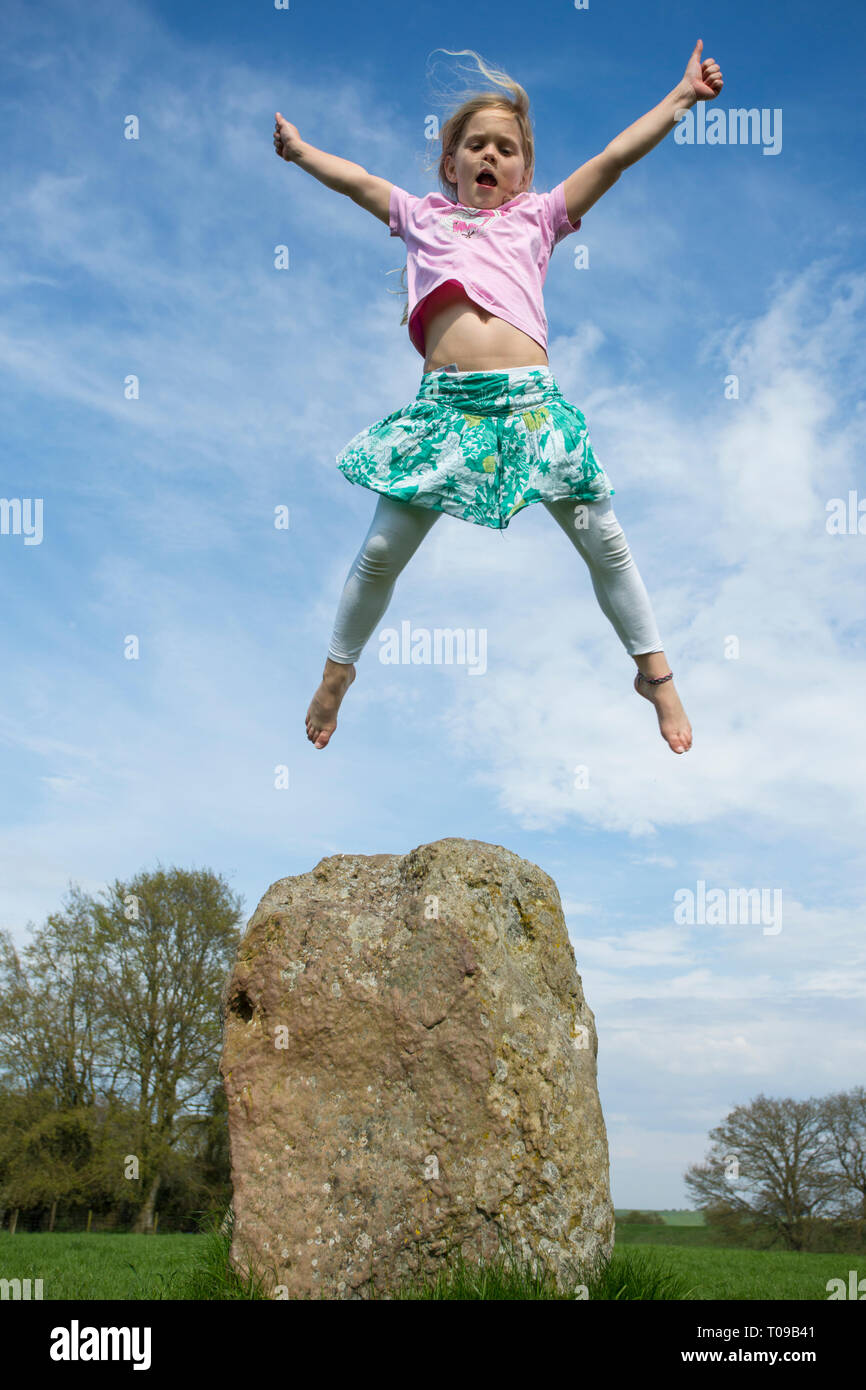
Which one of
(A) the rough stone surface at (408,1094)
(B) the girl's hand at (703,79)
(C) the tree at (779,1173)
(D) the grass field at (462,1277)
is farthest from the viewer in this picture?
(C) the tree at (779,1173)

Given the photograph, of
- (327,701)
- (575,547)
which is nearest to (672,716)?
(575,547)

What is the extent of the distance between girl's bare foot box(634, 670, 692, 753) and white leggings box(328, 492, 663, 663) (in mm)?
192

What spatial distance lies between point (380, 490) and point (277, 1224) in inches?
120

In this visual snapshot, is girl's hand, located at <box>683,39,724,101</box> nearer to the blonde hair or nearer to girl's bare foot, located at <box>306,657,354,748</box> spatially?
the blonde hair

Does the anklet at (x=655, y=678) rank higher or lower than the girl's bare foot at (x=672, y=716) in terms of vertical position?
higher

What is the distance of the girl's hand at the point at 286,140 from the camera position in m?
4.61

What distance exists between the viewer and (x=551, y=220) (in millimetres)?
4492

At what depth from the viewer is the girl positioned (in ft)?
13.4

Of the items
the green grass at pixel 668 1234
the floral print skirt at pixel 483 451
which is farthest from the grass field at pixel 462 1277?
the floral print skirt at pixel 483 451

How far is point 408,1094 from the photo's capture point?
13.0ft

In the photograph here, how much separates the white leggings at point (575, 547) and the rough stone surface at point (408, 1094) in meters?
1.15

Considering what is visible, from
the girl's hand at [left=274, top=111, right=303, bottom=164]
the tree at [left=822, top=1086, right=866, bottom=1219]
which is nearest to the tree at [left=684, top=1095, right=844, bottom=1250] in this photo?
the tree at [left=822, top=1086, right=866, bottom=1219]

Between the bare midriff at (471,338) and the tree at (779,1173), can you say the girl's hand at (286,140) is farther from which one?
the tree at (779,1173)

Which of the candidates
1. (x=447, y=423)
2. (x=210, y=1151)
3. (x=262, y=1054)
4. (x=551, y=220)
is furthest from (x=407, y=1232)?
(x=210, y=1151)
